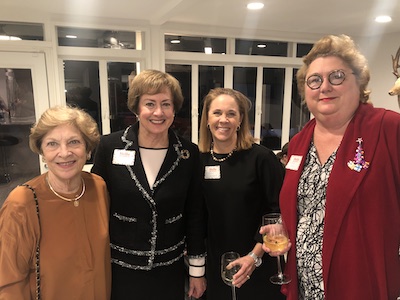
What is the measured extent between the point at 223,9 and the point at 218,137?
2.80 metres

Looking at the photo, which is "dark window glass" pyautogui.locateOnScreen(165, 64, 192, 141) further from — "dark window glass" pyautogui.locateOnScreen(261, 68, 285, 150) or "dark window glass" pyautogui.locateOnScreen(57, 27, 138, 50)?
"dark window glass" pyautogui.locateOnScreen(261, 68, 285, 150)

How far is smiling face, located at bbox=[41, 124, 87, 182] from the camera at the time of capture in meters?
1.42

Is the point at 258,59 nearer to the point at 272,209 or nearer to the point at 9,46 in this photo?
the point at 9,46

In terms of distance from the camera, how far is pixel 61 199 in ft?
4.68

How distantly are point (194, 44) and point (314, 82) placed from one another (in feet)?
14.4

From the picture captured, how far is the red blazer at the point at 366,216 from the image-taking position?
1.27 m

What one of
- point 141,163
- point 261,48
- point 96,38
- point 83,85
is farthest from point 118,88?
point 141,163

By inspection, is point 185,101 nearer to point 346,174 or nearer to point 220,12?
point 220,12

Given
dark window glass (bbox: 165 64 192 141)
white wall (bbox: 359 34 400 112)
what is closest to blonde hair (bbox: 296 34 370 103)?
dark window glass (bbox: 165 64 192 141)

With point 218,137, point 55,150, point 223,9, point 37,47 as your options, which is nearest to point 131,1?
point 223,9

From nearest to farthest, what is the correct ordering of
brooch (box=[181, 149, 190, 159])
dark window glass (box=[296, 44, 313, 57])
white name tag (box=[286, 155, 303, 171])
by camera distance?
white name tag (box=[286, 155, 303, 171])
brooch (box=[181, 149, 190, 159])
dark window glass (box=[296, 44, 313, 57])

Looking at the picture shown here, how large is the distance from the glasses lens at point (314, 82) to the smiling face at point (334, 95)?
1 centimetres

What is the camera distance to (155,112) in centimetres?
164

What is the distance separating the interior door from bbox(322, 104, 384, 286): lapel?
414 centimetres
